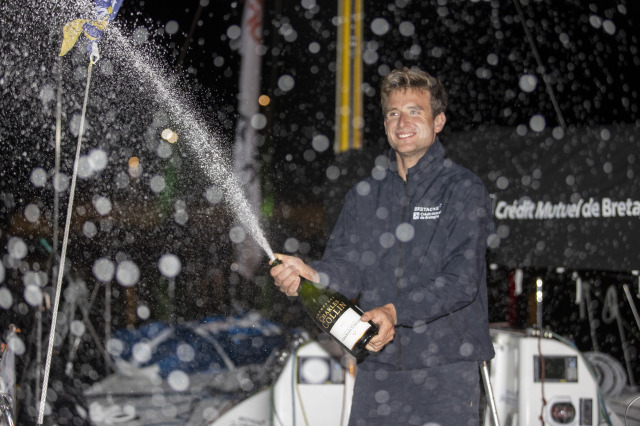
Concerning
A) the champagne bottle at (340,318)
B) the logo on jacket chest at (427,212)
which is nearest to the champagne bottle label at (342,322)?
the champagne bottle at (340,318)

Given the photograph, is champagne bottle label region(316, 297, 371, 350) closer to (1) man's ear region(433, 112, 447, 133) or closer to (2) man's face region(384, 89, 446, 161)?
(2) man's face region(384, 89, 446, 161)

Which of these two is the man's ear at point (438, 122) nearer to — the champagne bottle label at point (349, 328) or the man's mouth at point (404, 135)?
Result: the man's mouth at point (404, 135)

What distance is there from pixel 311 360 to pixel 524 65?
5.86 m

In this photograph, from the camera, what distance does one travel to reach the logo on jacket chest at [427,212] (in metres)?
2.36

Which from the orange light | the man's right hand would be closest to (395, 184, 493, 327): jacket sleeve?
the man's right hand

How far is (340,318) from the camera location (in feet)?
7.38

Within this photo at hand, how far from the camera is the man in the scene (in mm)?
2254

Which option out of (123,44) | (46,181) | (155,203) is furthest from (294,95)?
(123,44)

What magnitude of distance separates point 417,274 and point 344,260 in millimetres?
353

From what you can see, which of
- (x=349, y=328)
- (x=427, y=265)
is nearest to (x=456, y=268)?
(x=427, y=265)

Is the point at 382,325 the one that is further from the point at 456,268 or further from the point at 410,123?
the point at 410,123

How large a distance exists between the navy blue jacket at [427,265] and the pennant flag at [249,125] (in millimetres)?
8192

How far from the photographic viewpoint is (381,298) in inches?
96.0

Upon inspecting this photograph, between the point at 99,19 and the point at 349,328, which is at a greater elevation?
the point at 99,19
